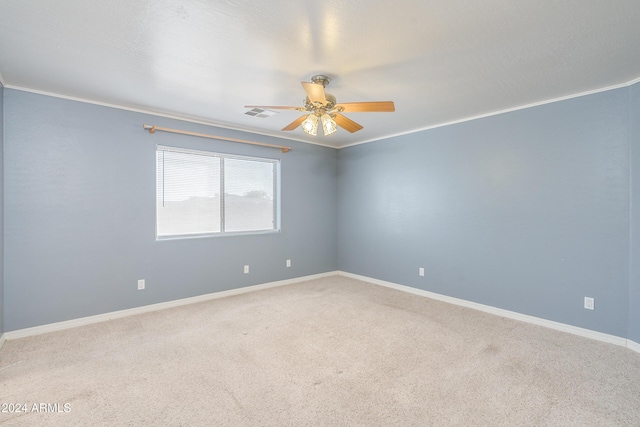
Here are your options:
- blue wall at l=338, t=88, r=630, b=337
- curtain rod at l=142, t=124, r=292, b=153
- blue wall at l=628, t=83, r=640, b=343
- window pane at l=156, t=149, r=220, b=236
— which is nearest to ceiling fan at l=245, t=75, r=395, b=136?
curtain rod at l=142, t=124, r=292, b=153

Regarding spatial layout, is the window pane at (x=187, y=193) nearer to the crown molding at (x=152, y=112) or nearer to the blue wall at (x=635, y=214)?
the crown molding at (x=152, y=112)

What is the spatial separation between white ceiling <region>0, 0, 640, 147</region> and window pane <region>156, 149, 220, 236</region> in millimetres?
899

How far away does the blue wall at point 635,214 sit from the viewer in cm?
270

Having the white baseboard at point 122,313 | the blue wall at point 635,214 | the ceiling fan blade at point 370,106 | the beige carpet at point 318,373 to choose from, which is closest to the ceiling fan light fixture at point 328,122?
the ceiling fan blade at point 370,106

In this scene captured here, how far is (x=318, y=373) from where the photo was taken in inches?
91.7

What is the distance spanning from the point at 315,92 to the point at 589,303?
3.39m

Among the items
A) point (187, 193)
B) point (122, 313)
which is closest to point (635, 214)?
point (187, 193)

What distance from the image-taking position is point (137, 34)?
202cm

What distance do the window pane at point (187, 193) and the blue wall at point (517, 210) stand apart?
8.47 feet

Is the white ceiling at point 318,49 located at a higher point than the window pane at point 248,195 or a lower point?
higher

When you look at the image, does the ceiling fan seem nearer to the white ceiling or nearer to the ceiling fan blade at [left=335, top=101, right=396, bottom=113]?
the ceiling fan blade at [left=335, top=101, right=396, bottom=113]

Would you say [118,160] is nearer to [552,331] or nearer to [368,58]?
[368,58]

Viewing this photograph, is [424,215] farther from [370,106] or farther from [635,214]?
[370,106]

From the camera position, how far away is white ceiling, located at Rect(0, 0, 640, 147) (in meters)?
1.78
